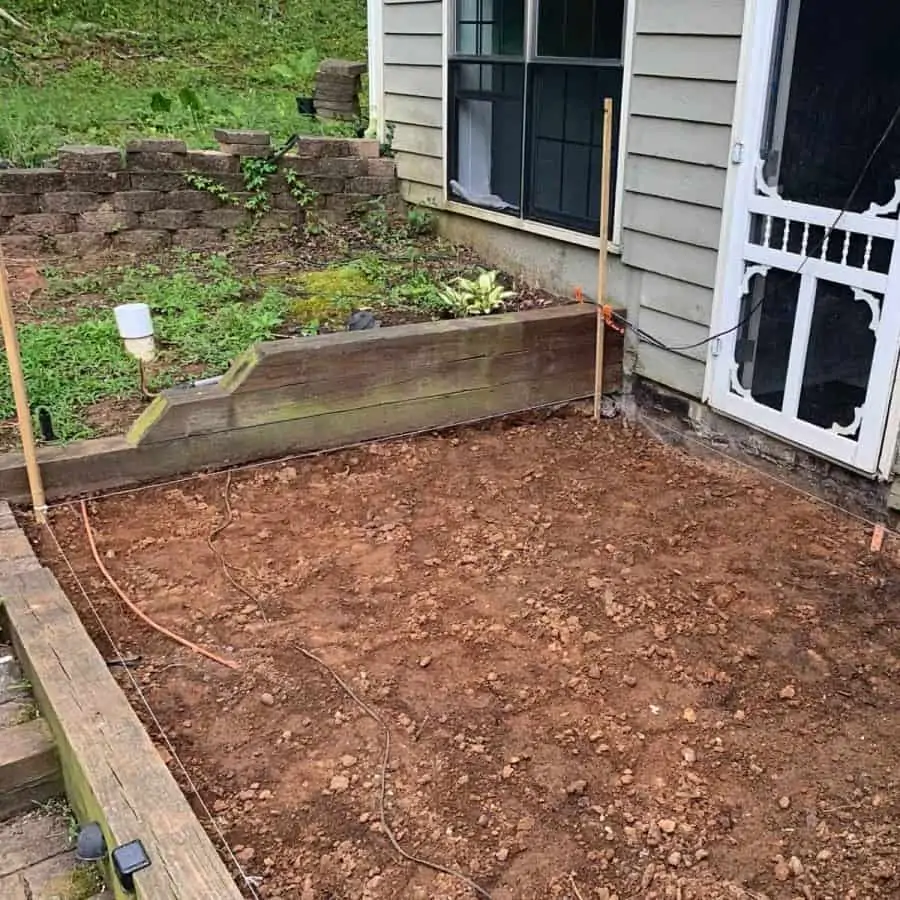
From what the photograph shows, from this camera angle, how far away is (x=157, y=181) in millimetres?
6039

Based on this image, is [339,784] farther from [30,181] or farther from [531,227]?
[30,181]

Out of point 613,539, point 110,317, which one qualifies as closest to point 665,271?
point 613,539

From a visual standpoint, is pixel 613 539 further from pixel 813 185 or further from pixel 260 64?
pixel 260 64

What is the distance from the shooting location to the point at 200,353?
183 inches

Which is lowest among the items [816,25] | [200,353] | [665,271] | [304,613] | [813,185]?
[304,613]

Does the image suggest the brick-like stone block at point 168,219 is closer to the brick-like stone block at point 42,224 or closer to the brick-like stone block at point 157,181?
the brick-like stone block at point 157,181

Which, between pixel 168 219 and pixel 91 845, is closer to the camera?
pixel 91 845

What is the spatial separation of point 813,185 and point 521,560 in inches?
80.8

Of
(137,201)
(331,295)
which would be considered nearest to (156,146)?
(137,201)

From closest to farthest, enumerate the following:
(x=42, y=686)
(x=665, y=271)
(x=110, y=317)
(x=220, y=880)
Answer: (x=220, y=880) < (x=42, y=686) < (x=665, y=271) < (x=110, y=317)

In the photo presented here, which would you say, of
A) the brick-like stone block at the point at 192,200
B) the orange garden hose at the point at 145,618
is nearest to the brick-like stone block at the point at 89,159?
the brick-like stone block at the point at 192,200

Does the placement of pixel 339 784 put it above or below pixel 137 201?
below

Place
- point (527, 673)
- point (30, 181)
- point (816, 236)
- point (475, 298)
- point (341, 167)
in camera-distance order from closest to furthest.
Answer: point (527, 673) < point (816, 236) < point (475, 298) < point (30, 181) < point (341, 167)

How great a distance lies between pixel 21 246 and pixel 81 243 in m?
0.35
